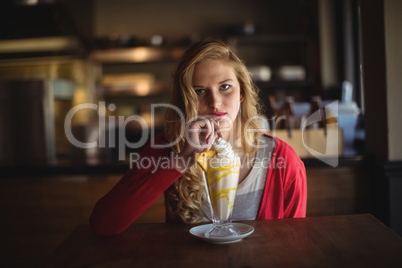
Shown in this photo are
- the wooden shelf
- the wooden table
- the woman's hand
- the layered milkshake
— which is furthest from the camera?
the wooden shelf

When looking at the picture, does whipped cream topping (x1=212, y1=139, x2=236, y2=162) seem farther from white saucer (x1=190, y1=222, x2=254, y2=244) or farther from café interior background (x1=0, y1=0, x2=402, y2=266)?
café interior background (x1=0, y1=0, x2=402, y2=266)

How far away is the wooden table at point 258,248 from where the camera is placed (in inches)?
31.4

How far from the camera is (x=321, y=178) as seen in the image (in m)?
1.99

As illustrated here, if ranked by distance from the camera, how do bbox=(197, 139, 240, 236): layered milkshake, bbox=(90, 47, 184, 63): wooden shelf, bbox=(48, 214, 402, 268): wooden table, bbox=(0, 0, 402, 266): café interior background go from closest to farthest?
bbox=(48, 214, 402, 268): wooden table, bbox=(197, 139, 240, 236): layered milkshake, bbox=(0, 0, 402, 266): café interior background, bbox=(90, 47, 184, 63): wooden shelf

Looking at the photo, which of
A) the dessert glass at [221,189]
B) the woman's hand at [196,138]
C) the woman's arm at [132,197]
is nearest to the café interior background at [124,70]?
the woman's arm at [132,197]

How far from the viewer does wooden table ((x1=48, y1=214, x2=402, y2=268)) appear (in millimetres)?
796

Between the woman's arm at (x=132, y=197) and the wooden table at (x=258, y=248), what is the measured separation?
0.03m

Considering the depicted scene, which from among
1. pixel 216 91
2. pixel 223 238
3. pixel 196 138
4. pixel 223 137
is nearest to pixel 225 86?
pixel 216 91

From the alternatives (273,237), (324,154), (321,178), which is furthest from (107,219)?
(324,154)

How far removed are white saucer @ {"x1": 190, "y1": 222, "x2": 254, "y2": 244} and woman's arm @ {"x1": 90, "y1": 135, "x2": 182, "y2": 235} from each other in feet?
0.58

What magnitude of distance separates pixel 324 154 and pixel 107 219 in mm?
1471

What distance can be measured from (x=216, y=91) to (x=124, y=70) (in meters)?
4.50

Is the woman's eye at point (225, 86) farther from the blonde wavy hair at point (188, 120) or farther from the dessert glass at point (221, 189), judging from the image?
the dessert glass at point (221, 189)

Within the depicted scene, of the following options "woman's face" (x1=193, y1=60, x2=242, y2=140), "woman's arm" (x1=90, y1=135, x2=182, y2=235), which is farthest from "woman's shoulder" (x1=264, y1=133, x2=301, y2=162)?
"woman's arm" (x1=90, y1=135, x2=182, y2=235)
